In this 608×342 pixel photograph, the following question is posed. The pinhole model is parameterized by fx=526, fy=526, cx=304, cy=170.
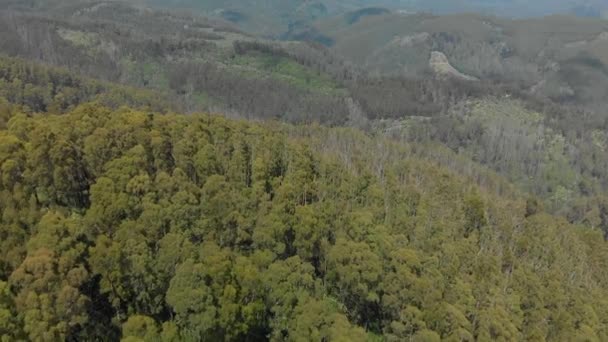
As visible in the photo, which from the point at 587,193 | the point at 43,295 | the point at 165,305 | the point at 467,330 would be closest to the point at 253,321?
the point at 165,305

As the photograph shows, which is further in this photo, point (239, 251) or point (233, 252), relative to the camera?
point (239, 251)

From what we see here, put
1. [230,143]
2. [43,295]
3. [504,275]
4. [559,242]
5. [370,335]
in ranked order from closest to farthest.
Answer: [43,295], [370,335], [504,275], [230,143], [559,242]

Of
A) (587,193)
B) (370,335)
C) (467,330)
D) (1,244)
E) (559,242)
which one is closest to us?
(1,244)

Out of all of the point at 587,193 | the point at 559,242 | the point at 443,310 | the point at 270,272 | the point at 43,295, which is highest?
the point at 43,295

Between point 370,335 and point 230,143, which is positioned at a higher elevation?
point 230,143

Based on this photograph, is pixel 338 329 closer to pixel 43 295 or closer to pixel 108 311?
pixel 108 311

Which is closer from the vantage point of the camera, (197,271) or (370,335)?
(197,271)

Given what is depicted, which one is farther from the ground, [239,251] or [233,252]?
[233,252]
